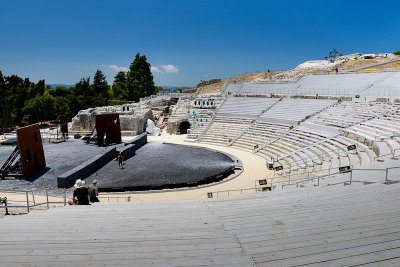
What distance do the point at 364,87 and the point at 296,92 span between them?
316 inches

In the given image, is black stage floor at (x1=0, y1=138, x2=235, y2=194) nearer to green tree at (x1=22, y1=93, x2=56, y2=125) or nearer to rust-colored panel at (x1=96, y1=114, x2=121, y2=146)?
rust-colored panel at (x1=96, y1=114, x2=121, y2=146)

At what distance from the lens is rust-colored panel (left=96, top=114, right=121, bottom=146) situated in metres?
24.9

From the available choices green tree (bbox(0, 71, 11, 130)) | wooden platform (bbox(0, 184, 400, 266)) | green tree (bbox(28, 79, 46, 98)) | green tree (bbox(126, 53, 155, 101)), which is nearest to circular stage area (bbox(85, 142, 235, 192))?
wooden platform (bbox(0, 184, 400, 266))

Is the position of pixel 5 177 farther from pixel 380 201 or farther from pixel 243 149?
pixel 380 201

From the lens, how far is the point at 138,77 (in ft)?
169

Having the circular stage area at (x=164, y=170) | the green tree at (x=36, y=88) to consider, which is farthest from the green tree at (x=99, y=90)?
the circular stage area at (x=164, y=170)

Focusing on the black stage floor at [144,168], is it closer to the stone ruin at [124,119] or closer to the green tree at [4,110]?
the stone ruin at [124,119]

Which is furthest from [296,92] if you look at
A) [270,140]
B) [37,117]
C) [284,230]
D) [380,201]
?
[37,117]

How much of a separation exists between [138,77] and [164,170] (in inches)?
1468

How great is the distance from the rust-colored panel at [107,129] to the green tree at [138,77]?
1028 inches

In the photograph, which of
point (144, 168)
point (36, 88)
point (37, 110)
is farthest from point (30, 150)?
point (36, 88)

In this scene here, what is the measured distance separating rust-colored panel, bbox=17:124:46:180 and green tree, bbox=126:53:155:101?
111 ft

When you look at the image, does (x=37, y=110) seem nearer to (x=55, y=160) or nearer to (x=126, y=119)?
(x=126, y=119)

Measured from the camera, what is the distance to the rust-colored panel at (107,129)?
24.9 metres
